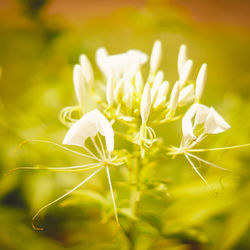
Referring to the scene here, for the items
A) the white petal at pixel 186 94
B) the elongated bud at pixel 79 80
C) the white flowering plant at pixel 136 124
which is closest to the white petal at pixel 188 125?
the white flowering plant at pixel 136 124

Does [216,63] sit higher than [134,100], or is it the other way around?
[216,63]

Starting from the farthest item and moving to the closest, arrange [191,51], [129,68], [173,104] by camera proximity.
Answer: [191,51] → [129,68] → [173,104]

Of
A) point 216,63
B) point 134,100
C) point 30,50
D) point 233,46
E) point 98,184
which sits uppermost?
point 233,46

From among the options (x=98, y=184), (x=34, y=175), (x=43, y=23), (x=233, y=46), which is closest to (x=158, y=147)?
(x=98, y=184)

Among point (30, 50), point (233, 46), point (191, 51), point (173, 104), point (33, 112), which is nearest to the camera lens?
point (173, 104)

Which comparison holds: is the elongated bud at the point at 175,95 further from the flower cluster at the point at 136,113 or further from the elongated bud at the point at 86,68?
the elongated bud at the point at 86,68

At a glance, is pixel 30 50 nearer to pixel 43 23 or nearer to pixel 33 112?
pixel 43 23

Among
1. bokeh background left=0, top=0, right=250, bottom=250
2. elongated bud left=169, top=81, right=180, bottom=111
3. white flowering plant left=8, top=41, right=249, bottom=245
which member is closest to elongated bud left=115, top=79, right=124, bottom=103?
white flowering plant left=8, top=41, right=249, bottom=245
